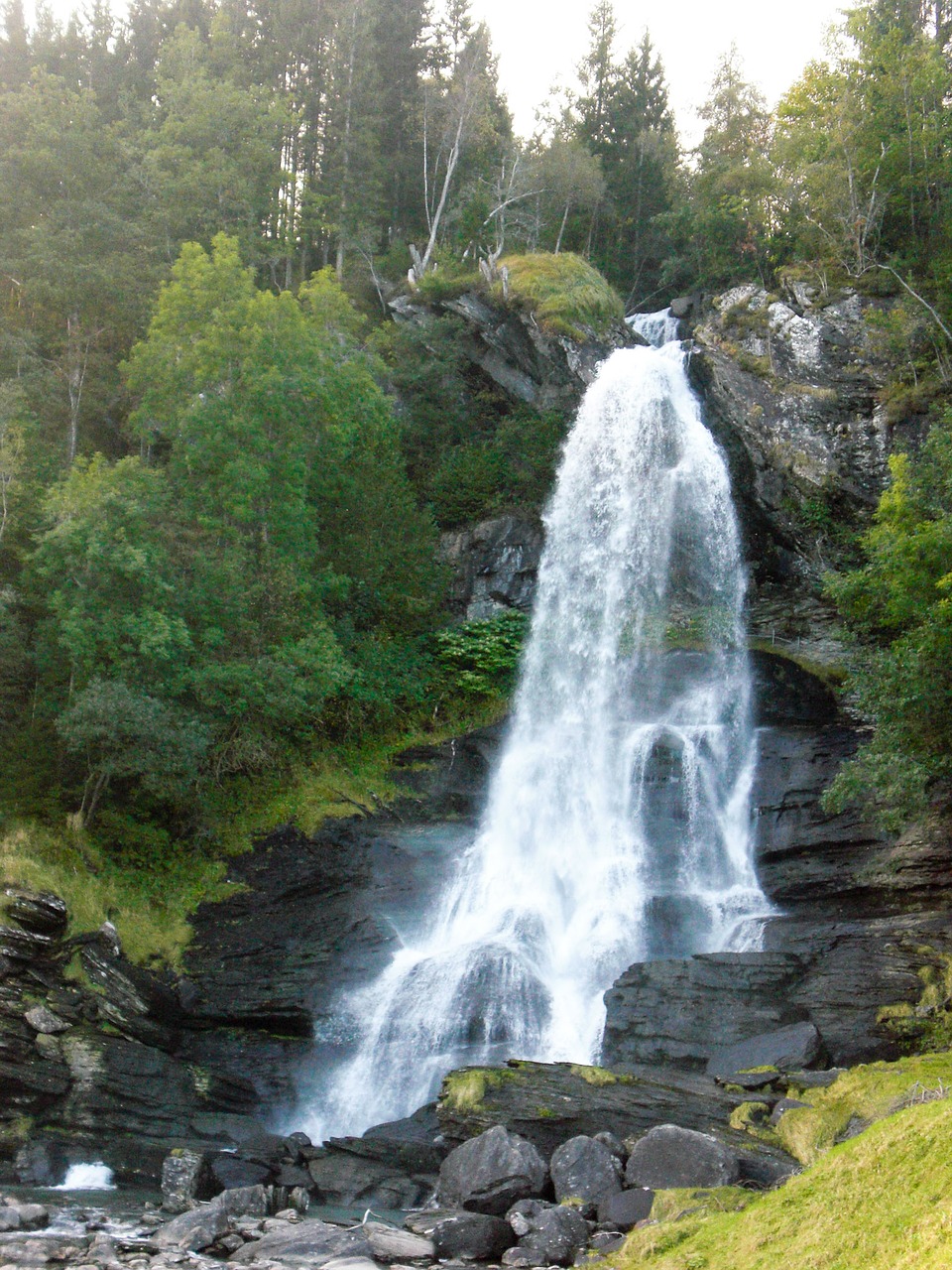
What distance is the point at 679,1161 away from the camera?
982 cm

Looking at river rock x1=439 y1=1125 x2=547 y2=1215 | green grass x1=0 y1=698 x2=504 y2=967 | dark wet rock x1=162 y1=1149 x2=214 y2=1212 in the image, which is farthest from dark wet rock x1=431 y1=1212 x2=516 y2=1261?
green grass x1=0 y1=698 x2=504 y2=967

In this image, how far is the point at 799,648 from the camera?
23031mm

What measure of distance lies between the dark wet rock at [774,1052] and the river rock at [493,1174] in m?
3.55

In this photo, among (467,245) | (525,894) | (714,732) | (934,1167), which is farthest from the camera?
(467,245)

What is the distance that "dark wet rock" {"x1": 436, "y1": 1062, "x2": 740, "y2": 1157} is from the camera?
1200cm

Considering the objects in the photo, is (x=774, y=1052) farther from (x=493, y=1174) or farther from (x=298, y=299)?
(x=298, y=299)

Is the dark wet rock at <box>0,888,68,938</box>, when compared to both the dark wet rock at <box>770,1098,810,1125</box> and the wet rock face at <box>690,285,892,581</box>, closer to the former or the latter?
the dark wet rock at <box>770,1098,810,1125</box>

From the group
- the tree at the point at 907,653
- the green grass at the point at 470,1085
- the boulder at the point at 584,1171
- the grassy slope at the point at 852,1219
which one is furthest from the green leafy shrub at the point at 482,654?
the grassy slope at the point at 852,1219

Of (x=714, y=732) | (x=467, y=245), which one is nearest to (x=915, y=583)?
(x=714, y=732)

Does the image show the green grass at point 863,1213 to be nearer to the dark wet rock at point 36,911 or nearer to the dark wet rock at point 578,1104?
the dark wet rock at point 578,1104

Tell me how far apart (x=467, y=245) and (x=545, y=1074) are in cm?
2862

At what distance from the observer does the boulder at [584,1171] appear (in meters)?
10.0

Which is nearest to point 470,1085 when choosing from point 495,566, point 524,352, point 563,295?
point 495,566

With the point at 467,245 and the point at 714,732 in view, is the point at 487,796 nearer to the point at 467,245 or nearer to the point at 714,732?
the point at 714,732
